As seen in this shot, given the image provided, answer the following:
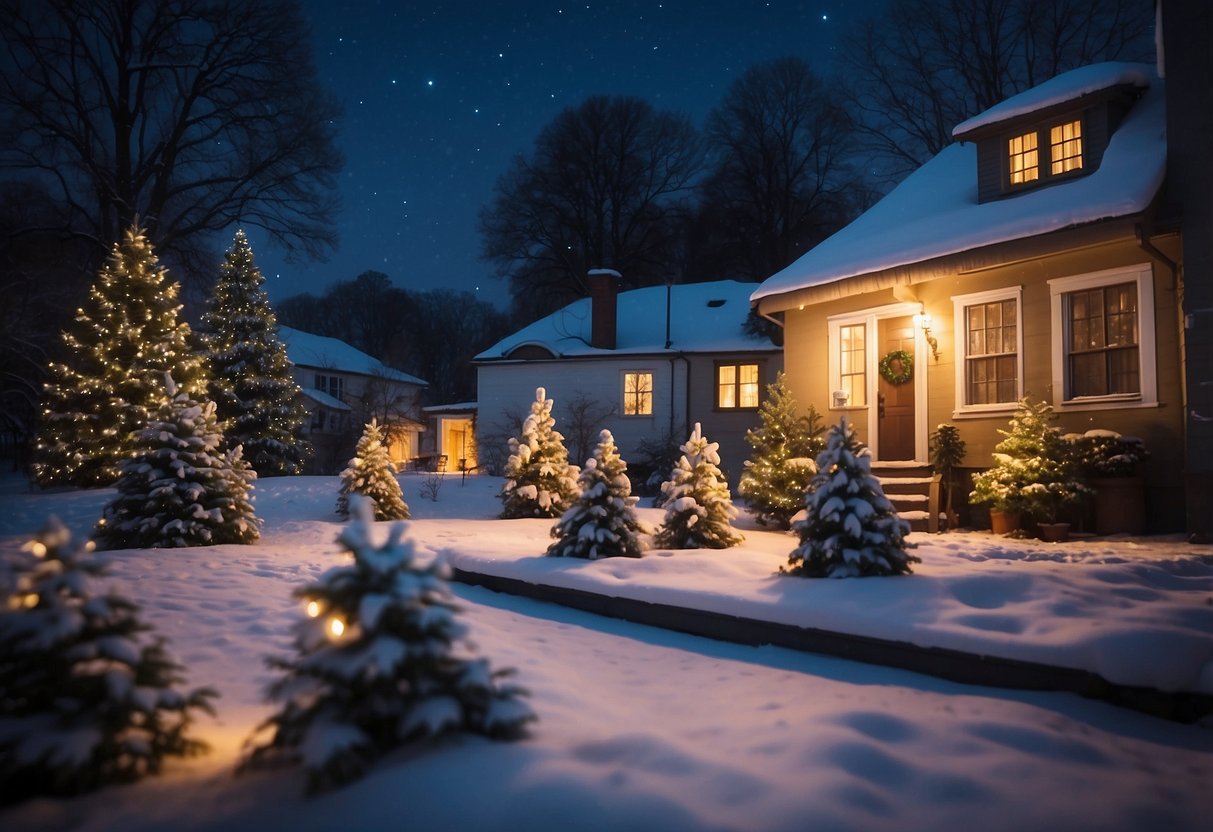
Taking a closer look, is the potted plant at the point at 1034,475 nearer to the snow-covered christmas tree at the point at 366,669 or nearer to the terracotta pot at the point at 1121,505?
the terracotta pot at the point at 1121,505

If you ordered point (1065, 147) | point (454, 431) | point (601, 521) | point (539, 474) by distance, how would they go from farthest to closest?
point (454, 431)
point (539, 474)
point (1065, 147)
point (601, 521)

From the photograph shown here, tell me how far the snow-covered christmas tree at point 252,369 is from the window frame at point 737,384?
39.2ft

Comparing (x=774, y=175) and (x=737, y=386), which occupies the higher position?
(x=774, y=175)

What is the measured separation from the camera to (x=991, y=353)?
1187cm

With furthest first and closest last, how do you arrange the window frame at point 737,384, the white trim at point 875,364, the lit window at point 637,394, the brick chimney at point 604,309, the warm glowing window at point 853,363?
the brick chimney at point 604,309 → the lit window at point 637,394 → the window frame at point 737,384 → the warm glowing window at point 853,363 → the white trim at point 875,364

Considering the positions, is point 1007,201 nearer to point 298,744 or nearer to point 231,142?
point 298,744

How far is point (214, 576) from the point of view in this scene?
25.7ft

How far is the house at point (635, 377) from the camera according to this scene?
80.2 feet

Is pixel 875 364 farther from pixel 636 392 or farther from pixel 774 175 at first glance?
pixel 774 175

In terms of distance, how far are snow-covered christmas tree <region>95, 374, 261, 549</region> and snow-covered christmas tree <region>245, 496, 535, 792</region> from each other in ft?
26.2

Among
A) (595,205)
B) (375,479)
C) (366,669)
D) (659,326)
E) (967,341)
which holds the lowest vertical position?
(366,669)

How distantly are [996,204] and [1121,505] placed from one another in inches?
193

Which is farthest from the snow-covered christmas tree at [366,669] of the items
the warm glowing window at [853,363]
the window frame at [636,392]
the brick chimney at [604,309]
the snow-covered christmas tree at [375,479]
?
the brick chimney at [604,309]

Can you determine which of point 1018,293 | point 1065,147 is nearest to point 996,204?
point 1065,147
